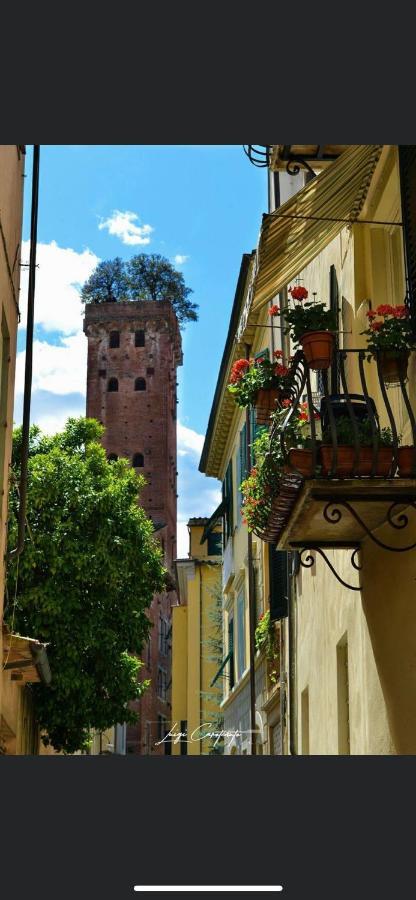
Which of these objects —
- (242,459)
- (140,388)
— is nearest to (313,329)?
(242,459)

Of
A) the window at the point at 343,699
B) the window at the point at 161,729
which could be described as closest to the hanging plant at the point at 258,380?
the window at the point at 343,699

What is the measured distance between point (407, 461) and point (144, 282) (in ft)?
191

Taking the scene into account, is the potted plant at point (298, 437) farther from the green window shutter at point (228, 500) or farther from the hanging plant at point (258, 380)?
the green window shutter at point (228, 500)

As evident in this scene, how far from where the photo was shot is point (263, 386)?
755cm

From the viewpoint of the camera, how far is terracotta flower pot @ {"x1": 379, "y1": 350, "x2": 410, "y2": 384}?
635cm

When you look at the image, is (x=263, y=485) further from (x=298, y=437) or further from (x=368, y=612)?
(x=368, y=612)

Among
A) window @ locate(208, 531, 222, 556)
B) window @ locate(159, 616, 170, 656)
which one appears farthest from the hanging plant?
window @ locate(159, 616, 170, 656)

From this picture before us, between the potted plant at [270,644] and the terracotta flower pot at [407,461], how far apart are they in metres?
8.14

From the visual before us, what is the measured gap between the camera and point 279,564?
14.2 meters

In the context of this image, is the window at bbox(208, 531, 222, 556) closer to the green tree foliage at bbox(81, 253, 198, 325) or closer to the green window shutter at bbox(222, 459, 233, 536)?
the green window shutter at bbox(222, 459, 233, 536)

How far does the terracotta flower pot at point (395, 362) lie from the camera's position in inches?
250

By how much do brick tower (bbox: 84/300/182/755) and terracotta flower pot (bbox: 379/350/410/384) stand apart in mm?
61726
